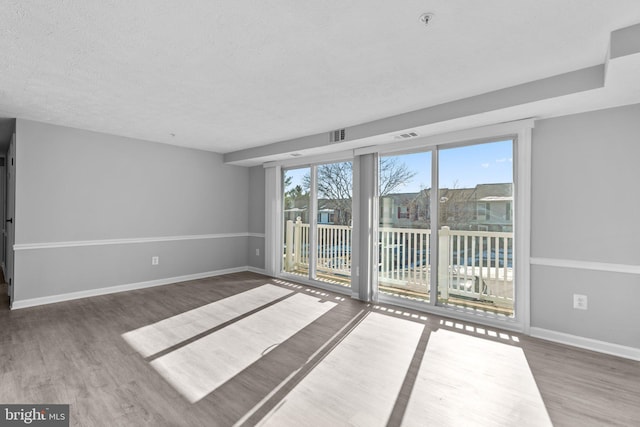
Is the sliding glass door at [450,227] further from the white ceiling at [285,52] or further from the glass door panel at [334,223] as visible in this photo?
the white ceiling at [285,52]

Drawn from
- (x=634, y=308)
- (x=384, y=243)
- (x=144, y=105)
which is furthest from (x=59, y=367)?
(x=634, y=308)

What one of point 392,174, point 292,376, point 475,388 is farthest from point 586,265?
point 292,376

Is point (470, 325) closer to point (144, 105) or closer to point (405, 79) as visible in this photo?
point (405, 79)

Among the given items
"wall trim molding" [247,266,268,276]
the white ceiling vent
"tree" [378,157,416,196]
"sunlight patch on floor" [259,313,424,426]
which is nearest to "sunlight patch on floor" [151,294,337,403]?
"sunlight patch on floor" [259,313,424,426]

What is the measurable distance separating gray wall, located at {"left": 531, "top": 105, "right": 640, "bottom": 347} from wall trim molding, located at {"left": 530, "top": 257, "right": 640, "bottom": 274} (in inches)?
1.1

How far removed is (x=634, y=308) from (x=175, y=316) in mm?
4676

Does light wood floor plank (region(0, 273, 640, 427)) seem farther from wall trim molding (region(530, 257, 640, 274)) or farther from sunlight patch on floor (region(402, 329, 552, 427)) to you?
wall trim molding (region(530, 257, 640, 274))

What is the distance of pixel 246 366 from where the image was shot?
99.1 inches

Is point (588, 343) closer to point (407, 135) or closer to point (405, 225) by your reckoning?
point (405, 225)

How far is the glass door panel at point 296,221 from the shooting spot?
5.64 m

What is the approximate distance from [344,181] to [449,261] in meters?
2.03

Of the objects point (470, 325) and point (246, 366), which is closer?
point (246, 366)

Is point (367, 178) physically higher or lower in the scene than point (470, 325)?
higher

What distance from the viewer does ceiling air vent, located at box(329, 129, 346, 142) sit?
4188mm
